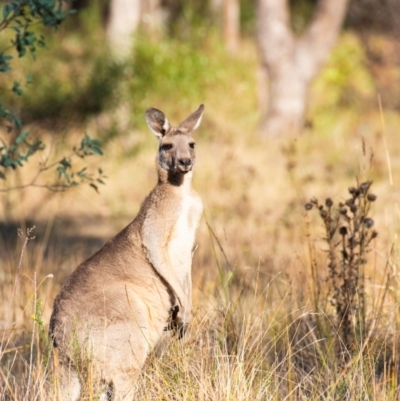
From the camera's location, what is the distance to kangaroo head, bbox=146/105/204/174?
4.33m

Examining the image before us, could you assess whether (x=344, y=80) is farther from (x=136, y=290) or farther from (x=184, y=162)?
(x=136, y=290)

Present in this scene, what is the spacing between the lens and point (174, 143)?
443cm

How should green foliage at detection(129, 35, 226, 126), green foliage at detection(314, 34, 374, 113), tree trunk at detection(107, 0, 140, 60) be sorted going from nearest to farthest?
tree trunk at detection(107, 0, 140, 60), green foliage at detection(129, 35, 226, 126), green foliage at detection(314, 34, 374, 113)

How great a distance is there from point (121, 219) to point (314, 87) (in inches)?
367

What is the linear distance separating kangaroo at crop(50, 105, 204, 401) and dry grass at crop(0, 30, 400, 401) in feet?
0.42

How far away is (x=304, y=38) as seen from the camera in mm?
13961

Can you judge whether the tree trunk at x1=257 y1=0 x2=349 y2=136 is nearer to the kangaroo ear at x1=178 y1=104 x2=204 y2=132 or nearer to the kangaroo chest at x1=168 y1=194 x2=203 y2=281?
the kangaroo ear at x1=178 y1=104 x2=204 y2=132

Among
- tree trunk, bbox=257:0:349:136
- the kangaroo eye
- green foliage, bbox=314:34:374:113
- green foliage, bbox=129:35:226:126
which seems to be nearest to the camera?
the kangaroo eye

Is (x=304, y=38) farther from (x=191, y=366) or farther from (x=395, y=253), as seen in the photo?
(x=191, y=366)

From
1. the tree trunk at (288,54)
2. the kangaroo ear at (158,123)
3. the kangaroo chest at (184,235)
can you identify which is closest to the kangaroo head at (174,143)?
the kangaroo ear at (158,123)

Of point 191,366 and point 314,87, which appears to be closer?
point 191,366

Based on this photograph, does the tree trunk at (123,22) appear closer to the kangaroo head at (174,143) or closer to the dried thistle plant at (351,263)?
the kangaroo head at (174,143)

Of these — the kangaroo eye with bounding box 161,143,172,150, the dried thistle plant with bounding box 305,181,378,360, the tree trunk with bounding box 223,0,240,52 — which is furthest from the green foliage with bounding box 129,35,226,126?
the dried thistle plant with bounding box 305,181,378,360

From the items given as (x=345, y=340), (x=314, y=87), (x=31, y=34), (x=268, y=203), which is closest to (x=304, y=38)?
(x=314, y=87)
